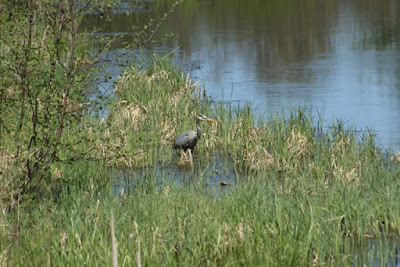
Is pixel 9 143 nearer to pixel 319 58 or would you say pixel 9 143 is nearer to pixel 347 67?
pixel 347 67

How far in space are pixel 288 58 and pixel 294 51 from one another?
35.6 inches

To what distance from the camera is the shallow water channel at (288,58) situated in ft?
37.9

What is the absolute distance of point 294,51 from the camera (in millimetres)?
20641

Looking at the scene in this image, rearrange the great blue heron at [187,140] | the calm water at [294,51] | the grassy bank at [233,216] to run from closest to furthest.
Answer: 1. the grassy bank at [233,216]
2. the great blue heron at [187,140]
3. the calm water at [294,51]

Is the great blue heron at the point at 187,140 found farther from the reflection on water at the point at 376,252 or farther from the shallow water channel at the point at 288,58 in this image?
the reflection on water at the point at 376,252

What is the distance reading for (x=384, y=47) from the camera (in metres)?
20.1

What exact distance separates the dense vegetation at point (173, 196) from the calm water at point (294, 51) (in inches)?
39.4

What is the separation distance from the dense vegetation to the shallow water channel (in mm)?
235

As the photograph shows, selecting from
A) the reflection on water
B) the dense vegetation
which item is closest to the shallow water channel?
the reflection on water

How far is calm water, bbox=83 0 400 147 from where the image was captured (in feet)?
47.4

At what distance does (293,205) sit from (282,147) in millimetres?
2829

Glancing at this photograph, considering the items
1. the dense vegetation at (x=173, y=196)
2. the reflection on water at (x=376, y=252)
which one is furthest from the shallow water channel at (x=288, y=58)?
the dense vegetation at (x=173, y=196)

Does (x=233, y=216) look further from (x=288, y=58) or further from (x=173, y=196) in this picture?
(x=288, y=58)

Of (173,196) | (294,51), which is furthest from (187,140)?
(294,51)
